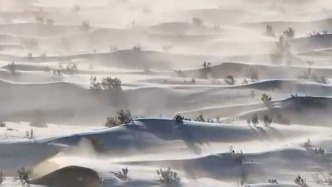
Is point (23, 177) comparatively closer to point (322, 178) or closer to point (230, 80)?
point (322, 178)

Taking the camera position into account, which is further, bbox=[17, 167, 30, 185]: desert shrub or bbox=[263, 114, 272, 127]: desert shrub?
bbox=[263, 114, 272, 127]: desert shrub

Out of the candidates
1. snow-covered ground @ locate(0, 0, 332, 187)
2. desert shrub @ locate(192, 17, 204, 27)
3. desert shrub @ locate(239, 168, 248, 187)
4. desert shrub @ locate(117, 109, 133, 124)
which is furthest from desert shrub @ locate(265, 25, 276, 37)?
desert shrub @ locate(239, 168, 248, 187)

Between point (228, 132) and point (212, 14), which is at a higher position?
point (212, 14)

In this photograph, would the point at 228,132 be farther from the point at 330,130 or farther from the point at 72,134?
the point at 72,134

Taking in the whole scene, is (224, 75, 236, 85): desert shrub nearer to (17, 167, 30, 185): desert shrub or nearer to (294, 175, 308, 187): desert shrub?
(294, 175, 308, 187): desert shrub

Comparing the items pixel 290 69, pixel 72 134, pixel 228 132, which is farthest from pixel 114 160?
pixel 290 69

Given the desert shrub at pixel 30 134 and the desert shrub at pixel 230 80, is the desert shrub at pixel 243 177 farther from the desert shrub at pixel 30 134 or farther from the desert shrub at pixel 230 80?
the desert shrub at pixel 230 80
